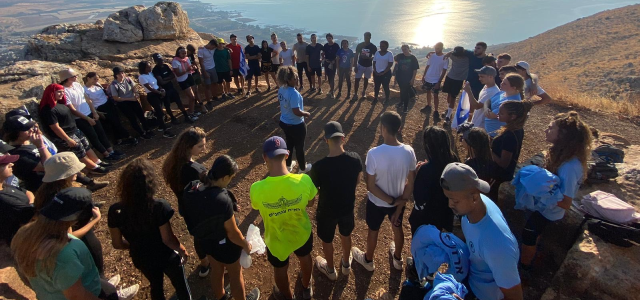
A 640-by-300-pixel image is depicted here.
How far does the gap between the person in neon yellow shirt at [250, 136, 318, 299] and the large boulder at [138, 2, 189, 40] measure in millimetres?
9347

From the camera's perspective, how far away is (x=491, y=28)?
8556cm

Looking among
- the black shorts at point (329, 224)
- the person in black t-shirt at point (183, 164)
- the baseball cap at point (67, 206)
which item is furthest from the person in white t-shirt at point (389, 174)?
the baseball cap at point (67, 206)

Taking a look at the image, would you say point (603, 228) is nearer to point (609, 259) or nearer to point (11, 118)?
point (609, 259)

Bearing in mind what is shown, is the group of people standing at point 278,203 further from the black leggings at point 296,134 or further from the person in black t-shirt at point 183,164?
the black leggings at point 296,134

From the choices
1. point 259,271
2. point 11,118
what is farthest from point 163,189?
point 259,271

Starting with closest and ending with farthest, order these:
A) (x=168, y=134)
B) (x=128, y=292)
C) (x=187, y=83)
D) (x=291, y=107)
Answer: (x=128, y=292), (x=291, y=107), (x=168, y=134), (x=187, y=83)

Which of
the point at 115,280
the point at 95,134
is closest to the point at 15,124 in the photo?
the point at 95,134

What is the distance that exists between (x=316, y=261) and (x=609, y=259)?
318 centimetres

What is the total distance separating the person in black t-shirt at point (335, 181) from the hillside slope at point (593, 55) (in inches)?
713

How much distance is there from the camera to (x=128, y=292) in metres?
3.44

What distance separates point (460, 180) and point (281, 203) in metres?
1.45

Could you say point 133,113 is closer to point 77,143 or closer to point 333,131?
point 77,143

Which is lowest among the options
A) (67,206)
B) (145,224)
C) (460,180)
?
(145,224)

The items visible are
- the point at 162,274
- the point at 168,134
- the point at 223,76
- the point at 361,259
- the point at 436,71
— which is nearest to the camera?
the point at 162,274
